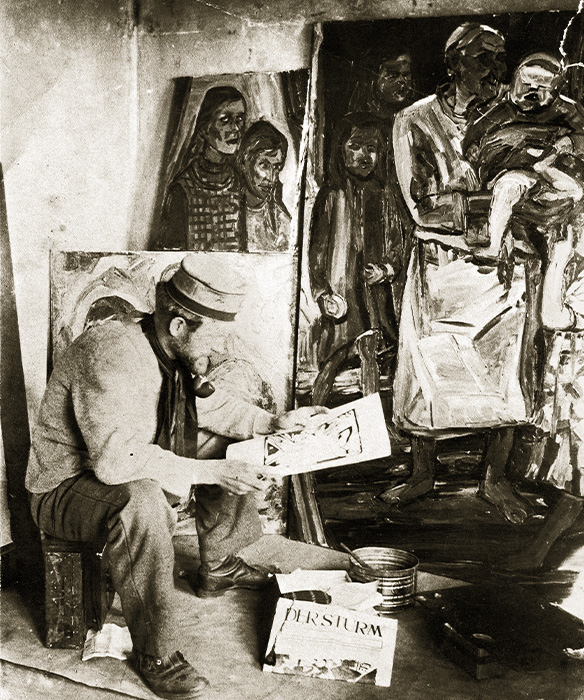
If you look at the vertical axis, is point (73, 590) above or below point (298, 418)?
below

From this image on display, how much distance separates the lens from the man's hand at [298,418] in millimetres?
2605

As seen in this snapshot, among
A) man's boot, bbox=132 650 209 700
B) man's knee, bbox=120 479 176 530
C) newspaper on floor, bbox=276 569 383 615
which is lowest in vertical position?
man's boot, bbox=132 650 209 700

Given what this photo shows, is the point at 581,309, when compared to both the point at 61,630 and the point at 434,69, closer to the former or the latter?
the point at 434,69

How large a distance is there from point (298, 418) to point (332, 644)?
2.46 feet

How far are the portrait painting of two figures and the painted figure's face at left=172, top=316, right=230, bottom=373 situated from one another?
23 centimetres

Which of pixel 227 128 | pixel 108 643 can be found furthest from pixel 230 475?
pixel 227 128

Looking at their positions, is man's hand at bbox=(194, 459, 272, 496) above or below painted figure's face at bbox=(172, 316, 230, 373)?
below

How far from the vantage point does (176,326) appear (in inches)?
95.8

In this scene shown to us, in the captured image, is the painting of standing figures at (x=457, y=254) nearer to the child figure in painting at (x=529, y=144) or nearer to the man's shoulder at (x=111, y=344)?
the child figure in painting at (x=529, y=144)

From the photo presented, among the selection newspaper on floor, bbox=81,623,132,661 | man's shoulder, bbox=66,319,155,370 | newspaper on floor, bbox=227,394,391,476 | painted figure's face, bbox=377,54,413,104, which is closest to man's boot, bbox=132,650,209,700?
newspaper on floor, bbox=81,623,132,661

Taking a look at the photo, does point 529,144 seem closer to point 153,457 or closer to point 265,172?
point 265,172

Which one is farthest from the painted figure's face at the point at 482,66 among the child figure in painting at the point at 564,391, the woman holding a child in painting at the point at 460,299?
the child figure in painting at the point at 564,391

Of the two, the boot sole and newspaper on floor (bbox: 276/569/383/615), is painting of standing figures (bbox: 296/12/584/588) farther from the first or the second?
the boot sole

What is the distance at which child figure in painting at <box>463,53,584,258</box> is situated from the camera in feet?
7.75
